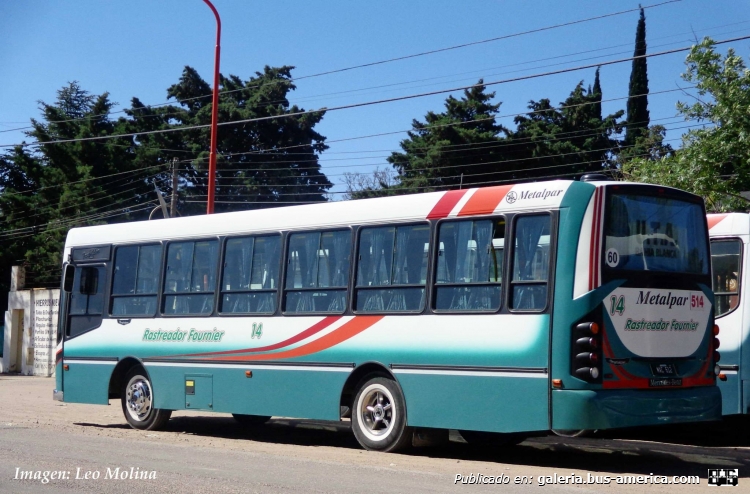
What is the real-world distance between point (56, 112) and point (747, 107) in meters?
48.9

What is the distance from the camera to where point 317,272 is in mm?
12602

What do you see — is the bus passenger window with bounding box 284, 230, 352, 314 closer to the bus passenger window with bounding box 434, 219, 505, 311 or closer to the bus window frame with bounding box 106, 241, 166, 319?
the bus passenger window with bounding box 434, 219, 505, 311

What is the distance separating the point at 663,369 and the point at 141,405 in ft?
26.4

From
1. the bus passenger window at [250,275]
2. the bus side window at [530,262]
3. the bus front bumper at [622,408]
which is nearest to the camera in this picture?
the bus front bumper at [622,408]

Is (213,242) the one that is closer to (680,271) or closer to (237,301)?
(237,301)

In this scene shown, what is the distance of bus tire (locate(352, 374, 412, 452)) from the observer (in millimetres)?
11359

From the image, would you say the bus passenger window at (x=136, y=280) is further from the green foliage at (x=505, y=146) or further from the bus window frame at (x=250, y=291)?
the green foliage at (x=505, y=146)

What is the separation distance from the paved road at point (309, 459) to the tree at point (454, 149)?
101ft

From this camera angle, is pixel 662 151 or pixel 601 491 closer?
pixel 601 491

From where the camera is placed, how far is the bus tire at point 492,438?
1231 centimetres

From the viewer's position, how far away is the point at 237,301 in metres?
13.6

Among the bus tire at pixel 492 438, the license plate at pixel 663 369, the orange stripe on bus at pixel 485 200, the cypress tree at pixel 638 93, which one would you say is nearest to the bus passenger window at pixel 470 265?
the orange stripe on bus at pixel 485 200

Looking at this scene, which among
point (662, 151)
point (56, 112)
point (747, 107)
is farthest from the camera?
point (56, 112)

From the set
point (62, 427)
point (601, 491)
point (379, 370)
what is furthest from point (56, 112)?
point (601, 491)
